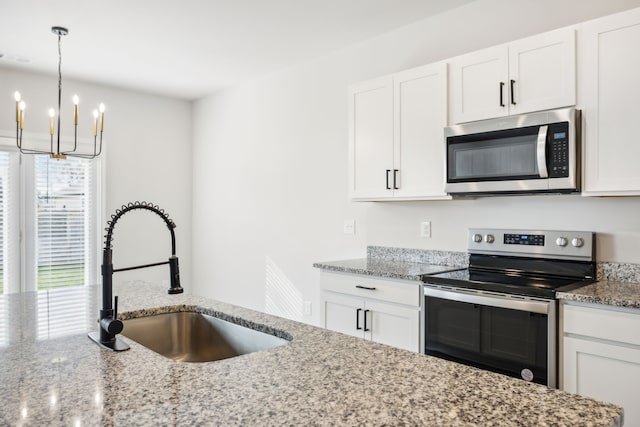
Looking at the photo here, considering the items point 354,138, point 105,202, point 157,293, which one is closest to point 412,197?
point 354,138

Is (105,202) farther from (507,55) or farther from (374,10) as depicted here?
(507,55)

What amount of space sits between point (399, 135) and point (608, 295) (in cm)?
155

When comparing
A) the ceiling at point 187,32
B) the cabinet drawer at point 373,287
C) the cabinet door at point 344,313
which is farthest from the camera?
the ceiling at point 187,32

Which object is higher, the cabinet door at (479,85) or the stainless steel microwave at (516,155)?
the cabinet door at (479,85)

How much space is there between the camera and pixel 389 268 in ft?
9.84

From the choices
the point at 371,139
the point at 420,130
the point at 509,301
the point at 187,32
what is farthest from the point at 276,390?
the point at 187,32

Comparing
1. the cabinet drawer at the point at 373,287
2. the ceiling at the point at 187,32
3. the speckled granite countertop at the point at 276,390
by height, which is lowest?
the cabinet drawer at the point at 373,287

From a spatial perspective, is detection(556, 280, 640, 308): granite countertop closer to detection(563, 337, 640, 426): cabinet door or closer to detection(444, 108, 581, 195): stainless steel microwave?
detection(563, 337, 640, 426): cabinet door

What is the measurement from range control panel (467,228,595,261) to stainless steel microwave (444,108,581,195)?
0.34 m

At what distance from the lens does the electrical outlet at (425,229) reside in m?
3.30

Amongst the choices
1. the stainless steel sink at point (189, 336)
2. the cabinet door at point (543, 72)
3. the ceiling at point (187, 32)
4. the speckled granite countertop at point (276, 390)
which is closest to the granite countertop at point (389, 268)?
the cabinet door at point (543, 72)

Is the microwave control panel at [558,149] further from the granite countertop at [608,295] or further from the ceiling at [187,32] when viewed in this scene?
the ceiling at [187,32]

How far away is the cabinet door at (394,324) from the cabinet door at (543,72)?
126 centimetres

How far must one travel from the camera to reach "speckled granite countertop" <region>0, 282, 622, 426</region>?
862 mm
